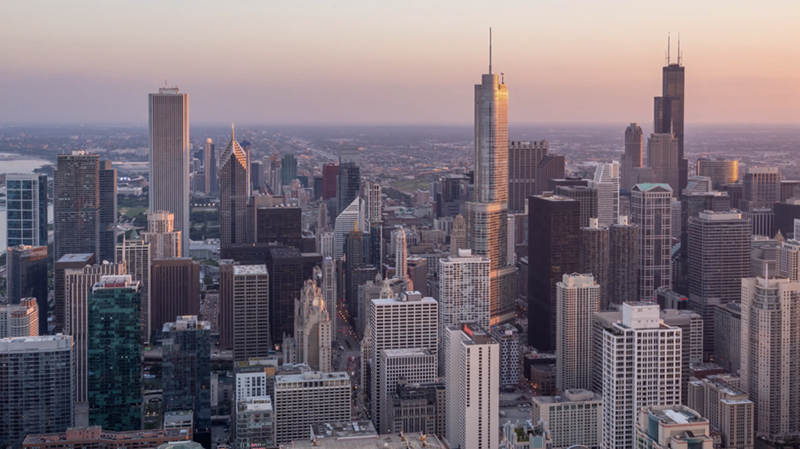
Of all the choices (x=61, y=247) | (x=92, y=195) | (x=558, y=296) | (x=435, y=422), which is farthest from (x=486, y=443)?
(x=92, y=195)

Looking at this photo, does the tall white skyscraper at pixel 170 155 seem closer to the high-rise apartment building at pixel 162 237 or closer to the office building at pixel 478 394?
the high-rise apartment building at pixel 162 237

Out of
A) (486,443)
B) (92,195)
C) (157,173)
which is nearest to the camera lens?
(486,443)

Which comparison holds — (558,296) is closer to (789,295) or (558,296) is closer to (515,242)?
(789,295)

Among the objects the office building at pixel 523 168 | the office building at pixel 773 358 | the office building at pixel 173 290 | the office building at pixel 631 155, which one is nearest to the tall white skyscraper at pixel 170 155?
the office building at pixel 173 290

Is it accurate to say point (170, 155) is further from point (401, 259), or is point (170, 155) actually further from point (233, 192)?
point (401, 259)

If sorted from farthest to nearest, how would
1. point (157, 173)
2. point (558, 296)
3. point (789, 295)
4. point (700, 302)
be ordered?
point (157, 173) → point (700, 302) → point (558, 296) → point (789, 295)

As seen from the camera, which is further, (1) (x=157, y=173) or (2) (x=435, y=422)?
(1) (x=157, y=173)

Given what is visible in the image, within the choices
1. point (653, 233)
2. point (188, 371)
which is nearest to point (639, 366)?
point (188, 371)
